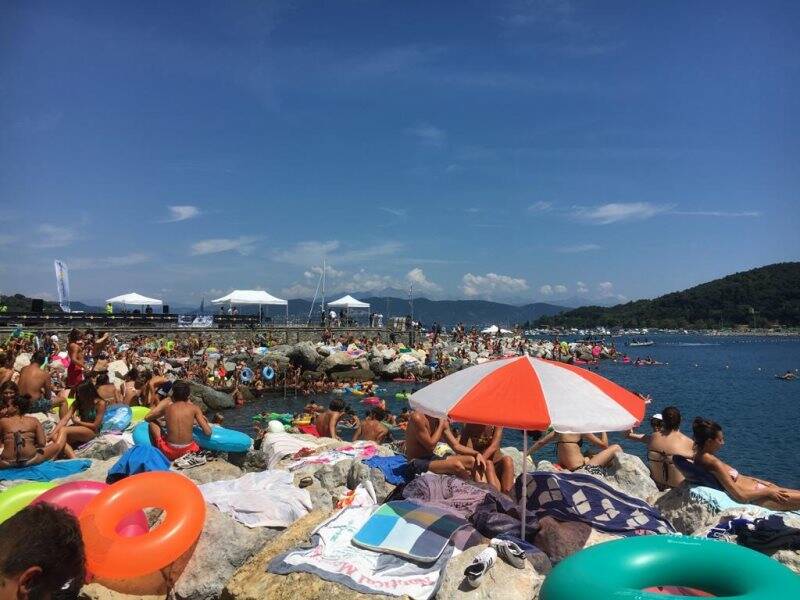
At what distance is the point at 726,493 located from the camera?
5.51 m

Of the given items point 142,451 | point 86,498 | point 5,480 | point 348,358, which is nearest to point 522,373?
point 86,498

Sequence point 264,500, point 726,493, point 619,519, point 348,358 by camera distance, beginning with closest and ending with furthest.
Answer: point 619,519 → point 726,493 → point 264,500 → point 348,358

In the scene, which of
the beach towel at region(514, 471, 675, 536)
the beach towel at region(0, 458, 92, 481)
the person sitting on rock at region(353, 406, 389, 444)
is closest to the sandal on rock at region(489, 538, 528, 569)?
the beach towel at region(514, 471, 675, 536)

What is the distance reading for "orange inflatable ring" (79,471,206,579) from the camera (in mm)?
4402

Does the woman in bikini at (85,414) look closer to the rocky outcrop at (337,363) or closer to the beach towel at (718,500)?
the beach towel at (718,500)

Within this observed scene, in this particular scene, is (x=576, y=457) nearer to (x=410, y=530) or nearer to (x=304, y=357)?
(x=410, y=530)

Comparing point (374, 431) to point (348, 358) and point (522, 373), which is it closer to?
point (522, 373)

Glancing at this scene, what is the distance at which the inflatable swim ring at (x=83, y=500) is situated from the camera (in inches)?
192

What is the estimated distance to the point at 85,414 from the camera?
8680 mm

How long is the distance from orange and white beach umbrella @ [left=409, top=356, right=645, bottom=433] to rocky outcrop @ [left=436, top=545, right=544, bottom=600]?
105 cm

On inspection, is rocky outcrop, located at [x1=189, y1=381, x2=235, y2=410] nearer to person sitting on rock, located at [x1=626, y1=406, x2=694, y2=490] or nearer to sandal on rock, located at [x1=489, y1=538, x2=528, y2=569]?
person sitting on rock, located at [x1=626, y1=406, x2=694, y2=490]

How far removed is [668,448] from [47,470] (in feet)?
24.8

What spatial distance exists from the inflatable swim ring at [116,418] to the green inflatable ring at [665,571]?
912cm

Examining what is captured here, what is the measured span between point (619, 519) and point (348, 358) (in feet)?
83.8
